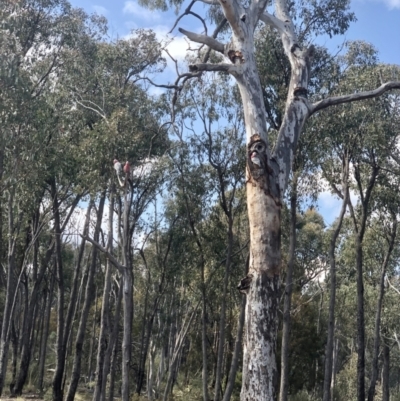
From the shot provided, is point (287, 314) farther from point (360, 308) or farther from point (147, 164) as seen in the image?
point (147, 164)

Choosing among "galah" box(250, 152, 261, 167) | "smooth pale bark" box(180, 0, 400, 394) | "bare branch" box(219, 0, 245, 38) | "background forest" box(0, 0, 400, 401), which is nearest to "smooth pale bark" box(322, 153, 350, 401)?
"background forest" box(0, 0, 400, 401)

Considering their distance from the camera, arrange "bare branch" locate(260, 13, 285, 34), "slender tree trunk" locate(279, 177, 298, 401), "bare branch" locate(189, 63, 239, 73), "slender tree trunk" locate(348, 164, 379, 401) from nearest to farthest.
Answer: "bare branch" locate(189, 63, 239, 73)
"bare branch" locate(260, 13, 285, 34)
"slender tree trunk" locate(279, 177, 298, 401)
"slender tree trunk" locate(348, 164, 379, 401)

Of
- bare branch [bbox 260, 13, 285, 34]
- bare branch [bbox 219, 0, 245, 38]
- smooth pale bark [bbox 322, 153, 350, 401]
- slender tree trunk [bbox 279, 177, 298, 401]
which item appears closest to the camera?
bare branch [bbox 219, 0, 245, 38]

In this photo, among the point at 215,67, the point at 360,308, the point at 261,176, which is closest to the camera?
the point at 261,176

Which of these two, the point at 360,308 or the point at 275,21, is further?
the point at 360,308

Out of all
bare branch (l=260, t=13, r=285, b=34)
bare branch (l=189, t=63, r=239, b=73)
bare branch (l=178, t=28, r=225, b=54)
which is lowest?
bare branch (l=189, t=63, r=239, b=73)

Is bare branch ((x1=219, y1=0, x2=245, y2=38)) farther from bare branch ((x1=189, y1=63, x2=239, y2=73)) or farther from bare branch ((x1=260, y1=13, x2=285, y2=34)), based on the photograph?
bare branch ((x1=260, y1=13, x2=285, y2=34))

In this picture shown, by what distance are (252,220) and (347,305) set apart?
22.7m

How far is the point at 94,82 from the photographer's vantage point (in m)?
17.0

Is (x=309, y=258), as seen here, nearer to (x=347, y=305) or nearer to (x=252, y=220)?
(x=347, y=305)

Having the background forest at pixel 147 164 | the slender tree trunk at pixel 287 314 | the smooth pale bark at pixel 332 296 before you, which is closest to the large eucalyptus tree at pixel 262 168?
the background forest at pixel 147 164

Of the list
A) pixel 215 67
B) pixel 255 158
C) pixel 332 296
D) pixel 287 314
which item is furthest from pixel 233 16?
pixel 332 296

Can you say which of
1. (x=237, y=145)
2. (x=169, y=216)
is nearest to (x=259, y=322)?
(x=237, y=145)

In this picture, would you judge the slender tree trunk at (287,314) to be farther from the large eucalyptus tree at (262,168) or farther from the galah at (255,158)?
the galah at (255,158)
